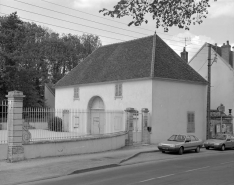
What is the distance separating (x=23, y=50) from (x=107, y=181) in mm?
40830

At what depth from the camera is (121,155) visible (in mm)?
19922

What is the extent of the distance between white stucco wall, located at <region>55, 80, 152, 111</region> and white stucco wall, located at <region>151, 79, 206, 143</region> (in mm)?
937

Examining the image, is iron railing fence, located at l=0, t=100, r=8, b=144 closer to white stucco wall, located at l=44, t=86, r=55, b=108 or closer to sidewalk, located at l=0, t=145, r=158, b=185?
sidewalk, located at l=0, t=145, r=158, b=185

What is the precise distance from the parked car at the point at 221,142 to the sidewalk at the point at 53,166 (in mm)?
8485

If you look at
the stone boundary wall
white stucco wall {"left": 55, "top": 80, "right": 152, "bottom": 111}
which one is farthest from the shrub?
white stucco wall {"left": 55, "top": 80, "right": 152, "bottom": 111}

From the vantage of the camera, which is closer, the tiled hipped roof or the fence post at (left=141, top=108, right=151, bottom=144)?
the fence post at (left=141, top=108, right=151, bottom=144)

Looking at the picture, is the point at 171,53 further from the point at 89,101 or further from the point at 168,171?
the point at 168,171

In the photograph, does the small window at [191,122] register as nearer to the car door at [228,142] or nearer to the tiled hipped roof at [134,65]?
the tiled hipped roof at [134,65]

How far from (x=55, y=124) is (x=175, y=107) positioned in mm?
13728

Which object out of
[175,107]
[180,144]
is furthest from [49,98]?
[180,144]

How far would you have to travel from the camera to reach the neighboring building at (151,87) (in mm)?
28703

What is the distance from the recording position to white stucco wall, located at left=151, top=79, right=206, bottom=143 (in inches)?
1114

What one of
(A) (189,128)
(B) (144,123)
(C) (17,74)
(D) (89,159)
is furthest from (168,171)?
(C) (17,74)

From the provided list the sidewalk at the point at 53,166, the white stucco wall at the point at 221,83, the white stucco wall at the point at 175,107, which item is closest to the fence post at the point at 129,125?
the white stucco wall at the point at 175,107
